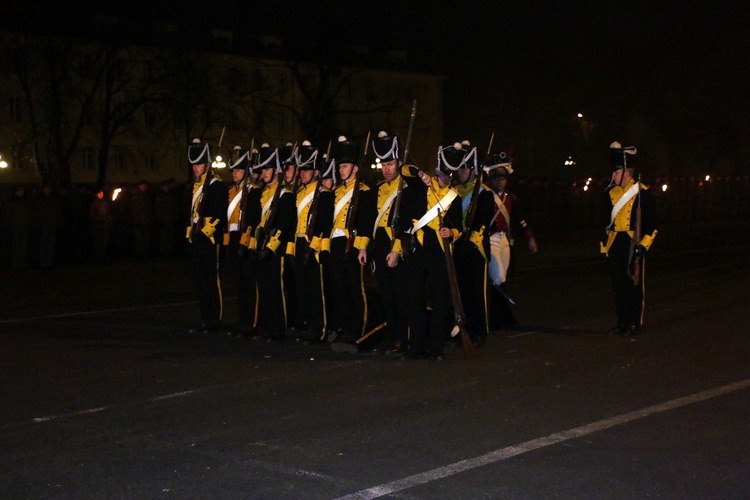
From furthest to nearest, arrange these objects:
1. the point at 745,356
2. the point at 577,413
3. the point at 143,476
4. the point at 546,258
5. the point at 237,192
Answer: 1. the point at 546,258
2. the point at 237,192
3. the point at 745,356
4. the point at 577,413
5. the point at 143,476

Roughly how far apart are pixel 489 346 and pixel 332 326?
68.7 inches

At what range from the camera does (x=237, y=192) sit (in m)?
12.6

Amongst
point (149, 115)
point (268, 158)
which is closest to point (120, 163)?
point (149, 115)

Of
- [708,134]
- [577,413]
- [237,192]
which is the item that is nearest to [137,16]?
[708,134]

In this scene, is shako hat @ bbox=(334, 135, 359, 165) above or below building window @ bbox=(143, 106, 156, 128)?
below

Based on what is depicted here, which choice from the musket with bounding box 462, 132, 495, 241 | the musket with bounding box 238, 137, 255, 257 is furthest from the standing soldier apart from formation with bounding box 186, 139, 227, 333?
the musket with bounding box 462, 132, 495, 241

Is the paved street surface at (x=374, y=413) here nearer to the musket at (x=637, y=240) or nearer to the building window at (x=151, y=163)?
the musket at (x=637, y=240)

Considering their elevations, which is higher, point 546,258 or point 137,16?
point 137,16

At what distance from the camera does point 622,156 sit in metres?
12.3

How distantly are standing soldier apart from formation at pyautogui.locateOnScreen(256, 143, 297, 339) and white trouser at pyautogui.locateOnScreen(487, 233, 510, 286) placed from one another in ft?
7.89

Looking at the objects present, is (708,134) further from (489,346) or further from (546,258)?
(489,346)

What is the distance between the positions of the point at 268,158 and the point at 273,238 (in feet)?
2.92

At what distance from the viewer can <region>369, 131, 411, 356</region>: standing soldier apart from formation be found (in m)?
10.8

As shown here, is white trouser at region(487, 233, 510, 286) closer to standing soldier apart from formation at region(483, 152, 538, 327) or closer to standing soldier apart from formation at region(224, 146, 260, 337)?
standing soldier apart from formation at region(483, 152, 538, 327)
